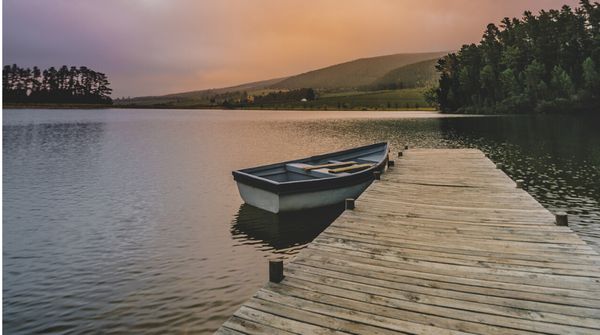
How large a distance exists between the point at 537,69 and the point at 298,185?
104648mm

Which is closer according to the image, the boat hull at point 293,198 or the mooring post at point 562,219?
the mooring post at point 562,219

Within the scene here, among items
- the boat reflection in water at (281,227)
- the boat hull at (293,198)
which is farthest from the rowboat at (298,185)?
the boat reflection in water at (281,227)

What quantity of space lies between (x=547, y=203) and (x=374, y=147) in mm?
10483

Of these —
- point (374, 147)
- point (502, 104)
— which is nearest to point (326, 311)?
point (374, 147)

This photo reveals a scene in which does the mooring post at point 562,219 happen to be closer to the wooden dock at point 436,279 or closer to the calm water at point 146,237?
the wooden dock at point 436,279

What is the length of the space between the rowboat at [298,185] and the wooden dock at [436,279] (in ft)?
10.5

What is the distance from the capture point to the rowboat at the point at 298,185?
14.5 meters

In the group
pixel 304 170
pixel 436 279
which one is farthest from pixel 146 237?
pixel 436 279

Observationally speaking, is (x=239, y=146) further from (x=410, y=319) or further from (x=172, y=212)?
(x=410, y=319)

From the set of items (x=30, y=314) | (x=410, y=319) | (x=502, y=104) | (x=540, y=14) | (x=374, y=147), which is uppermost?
(x=540, y=14)

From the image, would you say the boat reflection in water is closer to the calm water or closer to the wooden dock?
the calm water

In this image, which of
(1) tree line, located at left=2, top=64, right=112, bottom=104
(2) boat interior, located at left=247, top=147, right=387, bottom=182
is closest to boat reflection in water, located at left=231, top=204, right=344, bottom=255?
(2) boat interior, located at left=247, top=147, right=387, bottom=182

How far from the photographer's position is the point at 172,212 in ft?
55.8

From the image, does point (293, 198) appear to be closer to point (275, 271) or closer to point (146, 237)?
point (146, 237)
